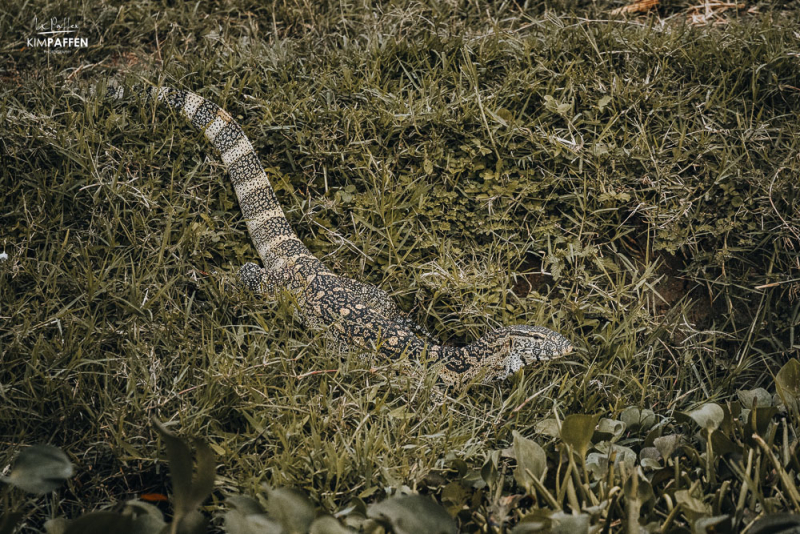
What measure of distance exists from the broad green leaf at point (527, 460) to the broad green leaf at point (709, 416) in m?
0.70

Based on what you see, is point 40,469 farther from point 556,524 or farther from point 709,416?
point 709,416

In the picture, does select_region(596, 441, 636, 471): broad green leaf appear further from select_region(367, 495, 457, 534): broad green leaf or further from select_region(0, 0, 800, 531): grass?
select_region(367, 495, 457, 534): broad green leaf

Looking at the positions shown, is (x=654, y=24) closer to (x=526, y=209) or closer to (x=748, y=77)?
(x=748, y=77)

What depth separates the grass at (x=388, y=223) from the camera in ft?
10.5

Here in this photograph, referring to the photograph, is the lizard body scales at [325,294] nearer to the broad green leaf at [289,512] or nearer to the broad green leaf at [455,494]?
the broad green leaf at [455,494]

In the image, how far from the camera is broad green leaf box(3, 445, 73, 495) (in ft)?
7.47

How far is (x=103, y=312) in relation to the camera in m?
3.62

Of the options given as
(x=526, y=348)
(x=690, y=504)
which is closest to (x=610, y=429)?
(x=690, y=504)

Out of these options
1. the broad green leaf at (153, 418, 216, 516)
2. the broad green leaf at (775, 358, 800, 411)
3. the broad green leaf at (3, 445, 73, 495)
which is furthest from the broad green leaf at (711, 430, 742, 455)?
the broad green leaf at (3, 445, 73, 495)

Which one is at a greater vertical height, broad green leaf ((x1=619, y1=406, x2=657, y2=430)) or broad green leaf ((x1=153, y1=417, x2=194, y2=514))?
broad green leaf ((x1=153, y1=417, x2=194, y2=514))

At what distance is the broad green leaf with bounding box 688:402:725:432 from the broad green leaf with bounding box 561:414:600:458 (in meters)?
0.48
